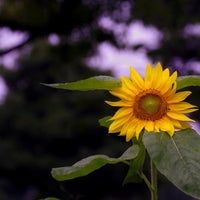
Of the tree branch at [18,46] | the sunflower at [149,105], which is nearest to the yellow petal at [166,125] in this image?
the sunflower at [149,105]

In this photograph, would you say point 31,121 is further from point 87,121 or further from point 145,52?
point 145,52

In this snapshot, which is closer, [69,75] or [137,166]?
[137,166]

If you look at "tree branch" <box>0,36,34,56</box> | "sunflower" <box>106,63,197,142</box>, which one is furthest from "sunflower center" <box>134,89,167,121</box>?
"tree branch" <box>0,36,34,56</box>

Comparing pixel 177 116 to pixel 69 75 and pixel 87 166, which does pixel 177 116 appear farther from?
pixel 69 75

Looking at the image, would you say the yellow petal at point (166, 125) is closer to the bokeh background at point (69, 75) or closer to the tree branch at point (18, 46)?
the bokeh background at point (69, 75)

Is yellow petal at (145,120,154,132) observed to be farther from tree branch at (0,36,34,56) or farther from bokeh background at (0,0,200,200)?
tree branch at (0,36,34,56)

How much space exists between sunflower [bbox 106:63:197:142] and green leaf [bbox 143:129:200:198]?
2cm

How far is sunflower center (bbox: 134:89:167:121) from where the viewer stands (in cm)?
63

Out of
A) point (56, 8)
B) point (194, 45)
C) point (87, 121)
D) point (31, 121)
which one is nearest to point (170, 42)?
point (194, 45)

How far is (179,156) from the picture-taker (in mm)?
580

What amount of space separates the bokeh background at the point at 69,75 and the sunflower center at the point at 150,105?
0.28 meters

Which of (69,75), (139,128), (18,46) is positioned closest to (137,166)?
(139,128)

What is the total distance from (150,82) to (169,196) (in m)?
8.57

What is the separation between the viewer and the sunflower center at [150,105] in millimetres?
631
